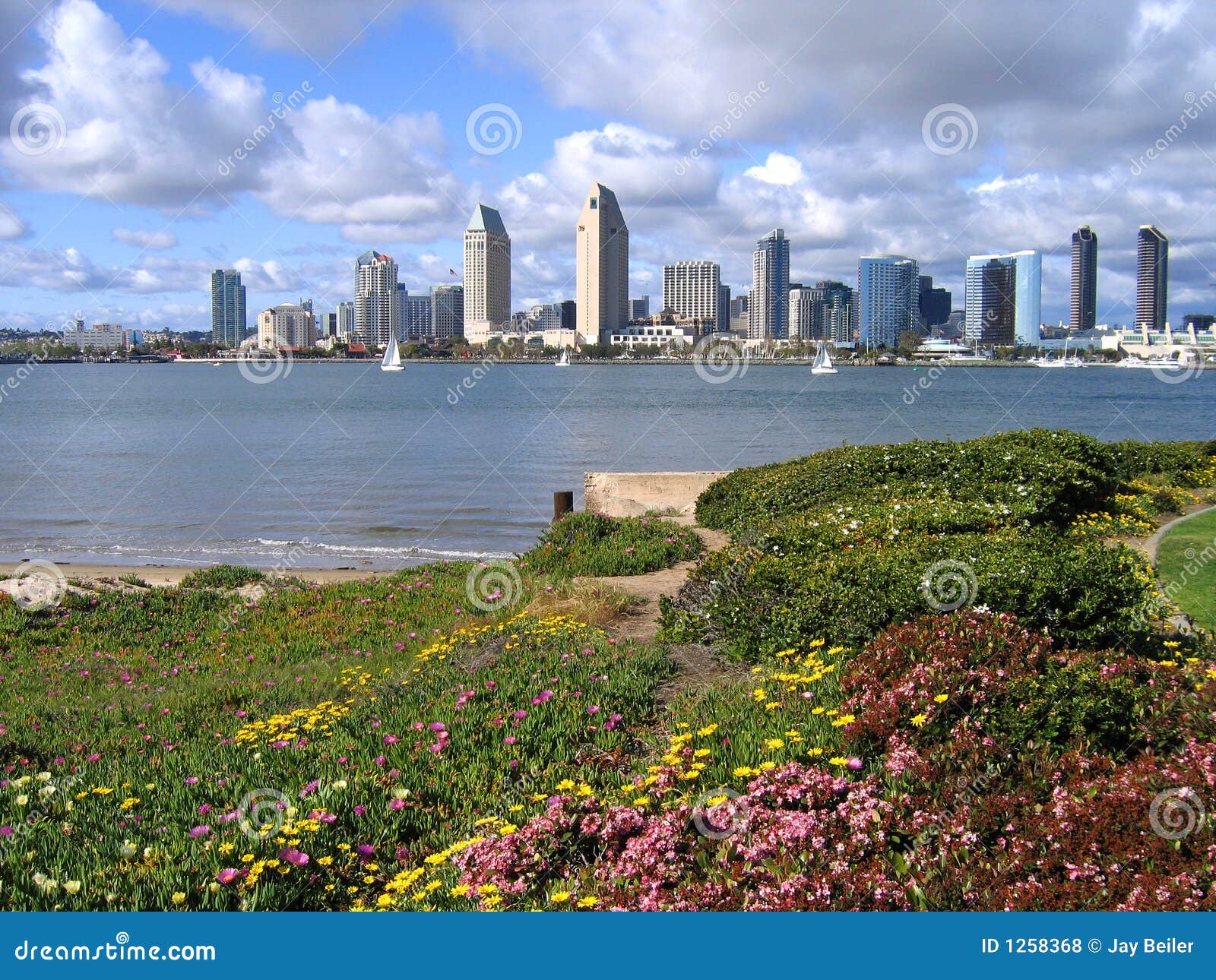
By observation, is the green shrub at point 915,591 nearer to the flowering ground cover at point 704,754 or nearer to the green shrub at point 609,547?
the flowering ground cover at point 704,754

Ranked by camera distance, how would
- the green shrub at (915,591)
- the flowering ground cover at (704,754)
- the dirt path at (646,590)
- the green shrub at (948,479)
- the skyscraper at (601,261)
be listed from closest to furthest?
1. the flowering ground cover at (704,754)
2. the green shrub at (915,591)
3. the dirt path at (646,590)
4. the green shrub at (948,479)
5. the skyscraper at (601,261)

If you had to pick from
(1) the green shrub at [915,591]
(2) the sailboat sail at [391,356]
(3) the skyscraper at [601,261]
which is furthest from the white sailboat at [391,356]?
(1) the green shrub at [915,591]

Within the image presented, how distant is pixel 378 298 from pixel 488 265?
59.7 meters

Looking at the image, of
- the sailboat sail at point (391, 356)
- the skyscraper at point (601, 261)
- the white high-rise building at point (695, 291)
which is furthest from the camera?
the white high-rise building at point (695, 291)

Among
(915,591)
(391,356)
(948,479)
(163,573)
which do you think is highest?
(391,356)

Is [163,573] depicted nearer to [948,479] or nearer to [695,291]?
[948,479]

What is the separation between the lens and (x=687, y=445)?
4431cm

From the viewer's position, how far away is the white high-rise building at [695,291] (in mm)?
168625

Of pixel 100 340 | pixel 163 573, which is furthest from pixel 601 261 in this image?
pixel 100 340

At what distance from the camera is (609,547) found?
13930 mm

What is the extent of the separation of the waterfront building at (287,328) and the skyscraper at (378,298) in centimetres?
849

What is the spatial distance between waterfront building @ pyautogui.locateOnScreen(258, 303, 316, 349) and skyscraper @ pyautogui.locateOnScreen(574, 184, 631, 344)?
41760 millimetres

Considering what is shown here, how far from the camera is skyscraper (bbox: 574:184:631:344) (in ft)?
251

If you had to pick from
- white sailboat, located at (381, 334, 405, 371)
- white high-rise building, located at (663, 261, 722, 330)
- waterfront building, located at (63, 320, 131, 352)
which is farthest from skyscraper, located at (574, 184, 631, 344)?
waterfront building, located at (63, 320, 131, 352)
